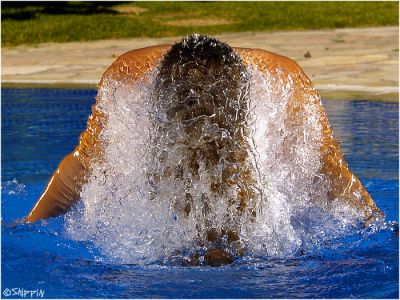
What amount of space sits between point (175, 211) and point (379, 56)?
722 cm

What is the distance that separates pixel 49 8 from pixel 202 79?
14.3 m

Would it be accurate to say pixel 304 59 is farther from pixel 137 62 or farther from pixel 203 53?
pixel 203 53

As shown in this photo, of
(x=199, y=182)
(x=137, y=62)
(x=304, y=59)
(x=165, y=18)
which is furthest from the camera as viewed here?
(x=165, y=18)

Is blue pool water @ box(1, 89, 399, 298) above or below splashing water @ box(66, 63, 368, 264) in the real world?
below

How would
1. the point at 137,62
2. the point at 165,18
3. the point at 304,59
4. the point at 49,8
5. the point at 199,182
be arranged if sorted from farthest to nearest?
the point at 49,8 → the point at 165,18 → the point at 304,59 → the point at 137,62 → the point at 199,182

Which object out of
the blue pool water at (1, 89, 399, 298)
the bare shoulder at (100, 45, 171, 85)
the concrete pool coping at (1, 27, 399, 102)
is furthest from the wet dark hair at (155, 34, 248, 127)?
the concrete pool coping at (1, 27, 399, 102)

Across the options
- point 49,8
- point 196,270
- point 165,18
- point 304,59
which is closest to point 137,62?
point 196,270

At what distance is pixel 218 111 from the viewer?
2998 millimetres

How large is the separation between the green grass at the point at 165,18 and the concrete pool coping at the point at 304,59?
0.61 m

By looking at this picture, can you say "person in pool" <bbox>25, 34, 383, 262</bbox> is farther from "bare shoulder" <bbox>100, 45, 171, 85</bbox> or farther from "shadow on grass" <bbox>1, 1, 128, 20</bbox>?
"shadow on grass" <bbox>1, 1, 128, 20</bbox>

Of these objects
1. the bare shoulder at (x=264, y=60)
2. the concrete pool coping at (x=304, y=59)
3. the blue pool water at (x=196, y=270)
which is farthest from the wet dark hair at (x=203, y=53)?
the concrete pool coping at (x=304, y=59)

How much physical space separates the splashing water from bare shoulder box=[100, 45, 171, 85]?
0.15 ft

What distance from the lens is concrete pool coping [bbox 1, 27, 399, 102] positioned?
8.38 m

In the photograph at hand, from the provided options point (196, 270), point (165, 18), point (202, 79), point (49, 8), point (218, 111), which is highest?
point (49, 8)
